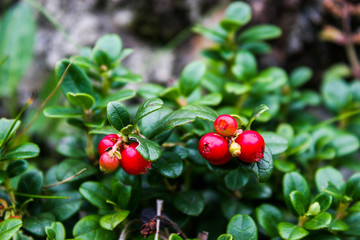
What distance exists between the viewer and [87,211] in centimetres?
178

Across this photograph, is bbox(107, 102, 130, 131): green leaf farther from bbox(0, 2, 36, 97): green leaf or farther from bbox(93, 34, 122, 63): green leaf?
bbox(0, 2, 36, 97): green leaf

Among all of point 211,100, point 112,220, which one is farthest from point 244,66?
point 112,220

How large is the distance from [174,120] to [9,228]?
848 millimetres

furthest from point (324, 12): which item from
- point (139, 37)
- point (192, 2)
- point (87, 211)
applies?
point (87, 211)

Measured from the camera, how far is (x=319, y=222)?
1.45 metres

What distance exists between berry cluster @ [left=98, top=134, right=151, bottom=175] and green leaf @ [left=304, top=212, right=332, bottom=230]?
32.7 inches

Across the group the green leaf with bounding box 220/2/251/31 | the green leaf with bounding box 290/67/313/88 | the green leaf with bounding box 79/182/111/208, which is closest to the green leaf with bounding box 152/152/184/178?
the green leaf with bounding box 79/182/111/208

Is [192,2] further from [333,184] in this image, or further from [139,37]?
[333,184]

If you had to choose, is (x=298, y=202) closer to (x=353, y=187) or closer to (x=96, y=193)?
(x=353, y=187)

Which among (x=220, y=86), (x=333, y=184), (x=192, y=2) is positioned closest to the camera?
(x=333, y=184)

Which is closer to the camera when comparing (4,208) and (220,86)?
(4,208)

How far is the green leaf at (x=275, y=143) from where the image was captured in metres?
1.49

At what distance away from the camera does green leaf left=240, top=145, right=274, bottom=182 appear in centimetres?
133

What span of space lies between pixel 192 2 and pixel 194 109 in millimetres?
1882
